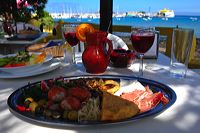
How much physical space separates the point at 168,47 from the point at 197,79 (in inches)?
77.8

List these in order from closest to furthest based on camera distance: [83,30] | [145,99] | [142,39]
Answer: [145,99] → [142,39] → [83,30]

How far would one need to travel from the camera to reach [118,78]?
3.56ft

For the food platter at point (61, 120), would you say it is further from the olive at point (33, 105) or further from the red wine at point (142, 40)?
the red wine at point (142, 40)

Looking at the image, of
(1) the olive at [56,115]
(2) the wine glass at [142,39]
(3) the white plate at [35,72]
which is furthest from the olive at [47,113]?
(2) the wine glass at [142,39]

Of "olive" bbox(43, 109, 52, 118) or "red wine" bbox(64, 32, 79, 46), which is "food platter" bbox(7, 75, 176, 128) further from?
"red wine" bbox(64, 32, 79, 46)

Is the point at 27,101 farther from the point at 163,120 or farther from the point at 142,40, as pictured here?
the point at 142,40

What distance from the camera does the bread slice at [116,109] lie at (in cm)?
73

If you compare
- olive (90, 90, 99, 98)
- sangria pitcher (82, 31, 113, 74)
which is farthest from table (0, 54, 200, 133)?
sangria pitcher (82, 31, 113, 74)

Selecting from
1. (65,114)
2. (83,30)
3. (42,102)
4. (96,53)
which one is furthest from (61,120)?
(83,30)

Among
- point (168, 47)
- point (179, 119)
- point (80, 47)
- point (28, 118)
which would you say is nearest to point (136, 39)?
point (179, 119)

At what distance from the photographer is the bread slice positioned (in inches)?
28.8

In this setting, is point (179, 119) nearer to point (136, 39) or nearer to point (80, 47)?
point (136, 39)

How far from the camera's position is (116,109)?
74 cm

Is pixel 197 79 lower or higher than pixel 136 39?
lower
